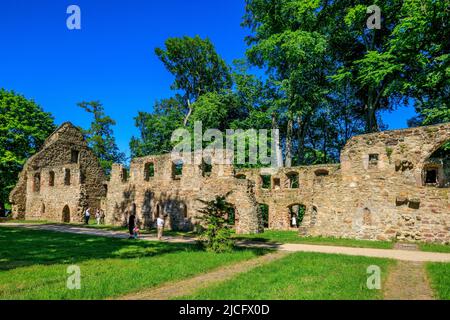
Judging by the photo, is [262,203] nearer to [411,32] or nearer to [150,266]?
[411,32]

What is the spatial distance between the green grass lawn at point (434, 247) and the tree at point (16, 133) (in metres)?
35.8

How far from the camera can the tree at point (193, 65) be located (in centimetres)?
3906

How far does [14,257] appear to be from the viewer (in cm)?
1134

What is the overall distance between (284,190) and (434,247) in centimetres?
1360

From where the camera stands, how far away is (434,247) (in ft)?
45.9

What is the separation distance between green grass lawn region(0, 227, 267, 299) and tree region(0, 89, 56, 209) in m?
22.8

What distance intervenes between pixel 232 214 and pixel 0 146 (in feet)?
79.8

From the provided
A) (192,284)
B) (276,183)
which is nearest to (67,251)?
(192,284)
